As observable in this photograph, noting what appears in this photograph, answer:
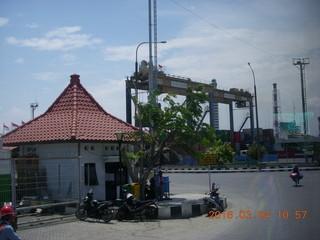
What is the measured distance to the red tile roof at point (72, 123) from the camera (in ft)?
47.6

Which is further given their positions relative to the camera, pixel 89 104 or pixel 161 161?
pixel 89 104

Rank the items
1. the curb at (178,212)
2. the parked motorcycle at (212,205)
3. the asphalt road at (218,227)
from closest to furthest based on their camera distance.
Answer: the asphalt road at (218,227), the curb at (178,212), the parked motorcycle at (212,205)

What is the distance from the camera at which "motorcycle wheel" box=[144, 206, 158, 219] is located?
39.1 ft

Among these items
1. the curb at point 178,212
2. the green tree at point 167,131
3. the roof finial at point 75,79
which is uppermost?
the roof finial at point 75,79

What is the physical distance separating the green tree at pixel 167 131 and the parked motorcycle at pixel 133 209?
9.08 feet

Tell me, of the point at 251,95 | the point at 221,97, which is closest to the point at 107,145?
the point at 221,97

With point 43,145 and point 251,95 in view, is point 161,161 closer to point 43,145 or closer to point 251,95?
point 43,145

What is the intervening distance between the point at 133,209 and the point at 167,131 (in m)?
4.45

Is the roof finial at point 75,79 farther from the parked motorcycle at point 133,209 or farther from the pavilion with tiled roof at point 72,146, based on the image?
the parked motorcycle at point 133,209

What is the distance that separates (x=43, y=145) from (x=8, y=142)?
1.65 m

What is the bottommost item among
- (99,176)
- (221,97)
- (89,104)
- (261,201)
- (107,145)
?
(261,201)

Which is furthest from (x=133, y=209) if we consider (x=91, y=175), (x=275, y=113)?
(x=275, y=113)

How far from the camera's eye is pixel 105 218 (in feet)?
37.6

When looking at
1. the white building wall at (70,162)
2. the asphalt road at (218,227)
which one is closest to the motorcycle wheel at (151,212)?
the asphalt road at (218,227)
